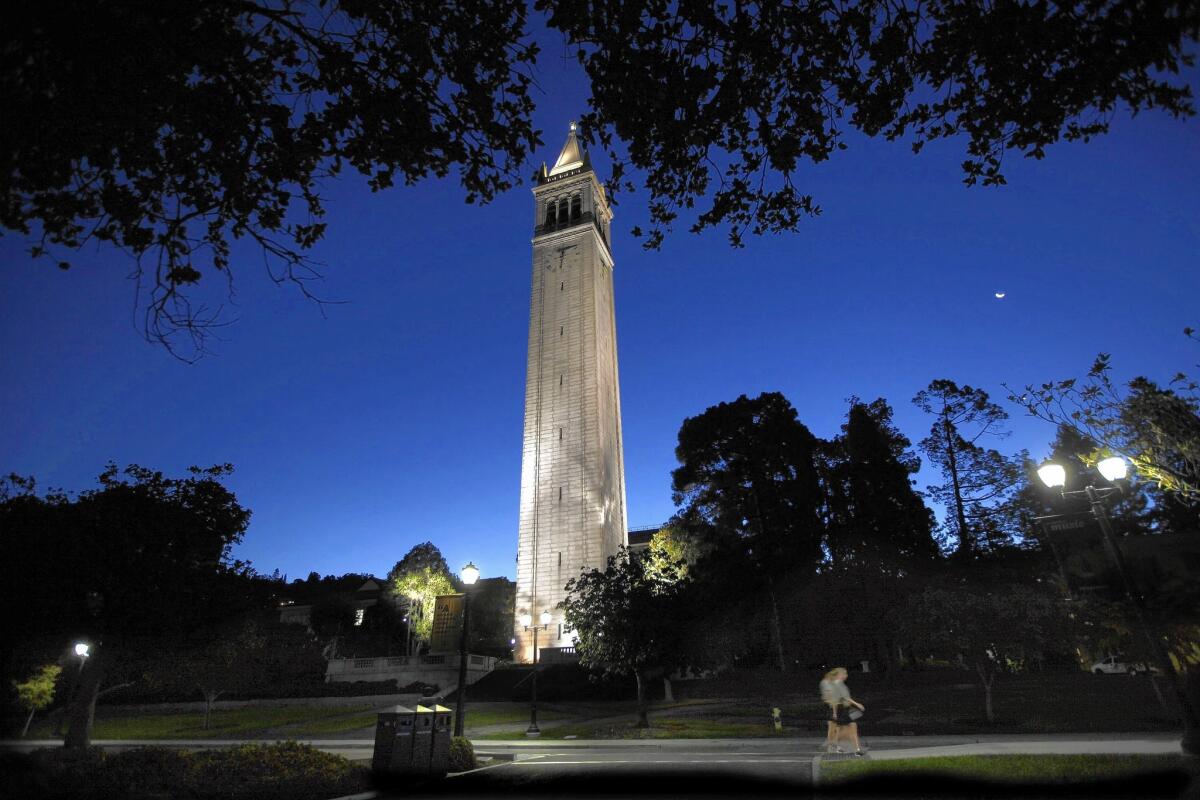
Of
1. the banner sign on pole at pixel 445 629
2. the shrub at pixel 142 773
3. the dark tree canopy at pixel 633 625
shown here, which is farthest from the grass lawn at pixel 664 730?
the shrub at pixel 142 773

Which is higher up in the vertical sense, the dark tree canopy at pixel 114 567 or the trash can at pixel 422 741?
Result: the dark tree canopy at pixel 114 567

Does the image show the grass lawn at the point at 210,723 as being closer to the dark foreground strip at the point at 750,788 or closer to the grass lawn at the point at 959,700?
the grass lawn at the point at 959,700

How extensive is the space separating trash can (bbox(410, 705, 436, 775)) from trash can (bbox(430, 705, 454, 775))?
15cm

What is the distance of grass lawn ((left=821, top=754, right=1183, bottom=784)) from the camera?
806 cm

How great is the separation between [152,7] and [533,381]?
153ft

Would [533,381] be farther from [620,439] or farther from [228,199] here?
[228,199]

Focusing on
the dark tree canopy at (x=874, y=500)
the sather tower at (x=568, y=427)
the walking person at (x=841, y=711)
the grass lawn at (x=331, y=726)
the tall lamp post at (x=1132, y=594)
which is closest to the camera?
the tall lamp post at (x=1132, y=594)

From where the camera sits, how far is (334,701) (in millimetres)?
34000

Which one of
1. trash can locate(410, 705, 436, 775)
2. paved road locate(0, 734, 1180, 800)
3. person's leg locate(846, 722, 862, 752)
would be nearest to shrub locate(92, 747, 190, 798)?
paved road locate(0, 734, 1180, 800)

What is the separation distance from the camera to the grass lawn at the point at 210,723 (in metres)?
27.2

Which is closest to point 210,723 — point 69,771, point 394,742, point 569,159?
point 69,771

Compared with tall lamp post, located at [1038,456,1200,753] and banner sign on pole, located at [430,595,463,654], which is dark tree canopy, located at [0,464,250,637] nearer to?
banner sign on pole, located at [430,595,463,654]

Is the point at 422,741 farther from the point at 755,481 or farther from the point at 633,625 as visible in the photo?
the point at 755,481

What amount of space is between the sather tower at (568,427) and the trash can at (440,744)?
1205 inches
